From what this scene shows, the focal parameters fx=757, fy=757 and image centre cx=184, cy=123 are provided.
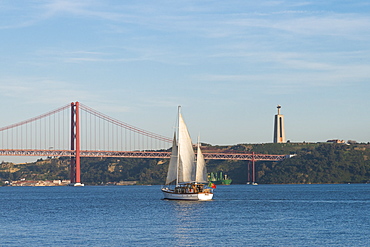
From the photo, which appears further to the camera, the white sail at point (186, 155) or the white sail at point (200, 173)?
the white sail at point (200, 173)

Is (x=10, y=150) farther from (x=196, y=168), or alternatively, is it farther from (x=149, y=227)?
(x=149, y=227)

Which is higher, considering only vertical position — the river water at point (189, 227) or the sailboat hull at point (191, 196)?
the sailboat hull at point (191, 196)

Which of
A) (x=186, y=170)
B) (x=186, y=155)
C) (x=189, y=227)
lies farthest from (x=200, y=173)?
(x=189, y=227)

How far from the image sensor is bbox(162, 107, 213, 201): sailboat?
268 feet

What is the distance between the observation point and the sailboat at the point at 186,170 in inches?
3221

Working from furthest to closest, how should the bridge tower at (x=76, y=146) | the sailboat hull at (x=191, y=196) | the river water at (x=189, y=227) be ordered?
the bridge tower at (x=76, y=146)
the sailboat hull at (x=191, y=196)
the river water at (x=189, y=227)

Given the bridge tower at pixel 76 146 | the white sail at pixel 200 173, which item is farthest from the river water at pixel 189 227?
the bridge tower at pixel 76 146

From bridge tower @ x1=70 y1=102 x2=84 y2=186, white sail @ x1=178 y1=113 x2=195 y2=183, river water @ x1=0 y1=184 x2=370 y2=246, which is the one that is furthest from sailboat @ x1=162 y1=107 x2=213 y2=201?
bridge tower @ x1=70 y1=102 x2=84 y2=186

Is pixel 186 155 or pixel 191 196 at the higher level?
pixel 186 155

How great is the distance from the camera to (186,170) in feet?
269

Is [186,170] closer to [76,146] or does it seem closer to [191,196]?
[191,196]

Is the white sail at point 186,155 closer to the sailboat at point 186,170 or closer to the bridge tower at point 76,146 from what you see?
the sailboat at point 186,170

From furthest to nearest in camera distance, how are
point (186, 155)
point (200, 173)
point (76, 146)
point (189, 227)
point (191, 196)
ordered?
point (76, 146)
point (191, 196)
point (200, 173)
point (186, 155)
point (189, 227)

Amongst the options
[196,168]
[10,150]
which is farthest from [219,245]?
[10,150]
